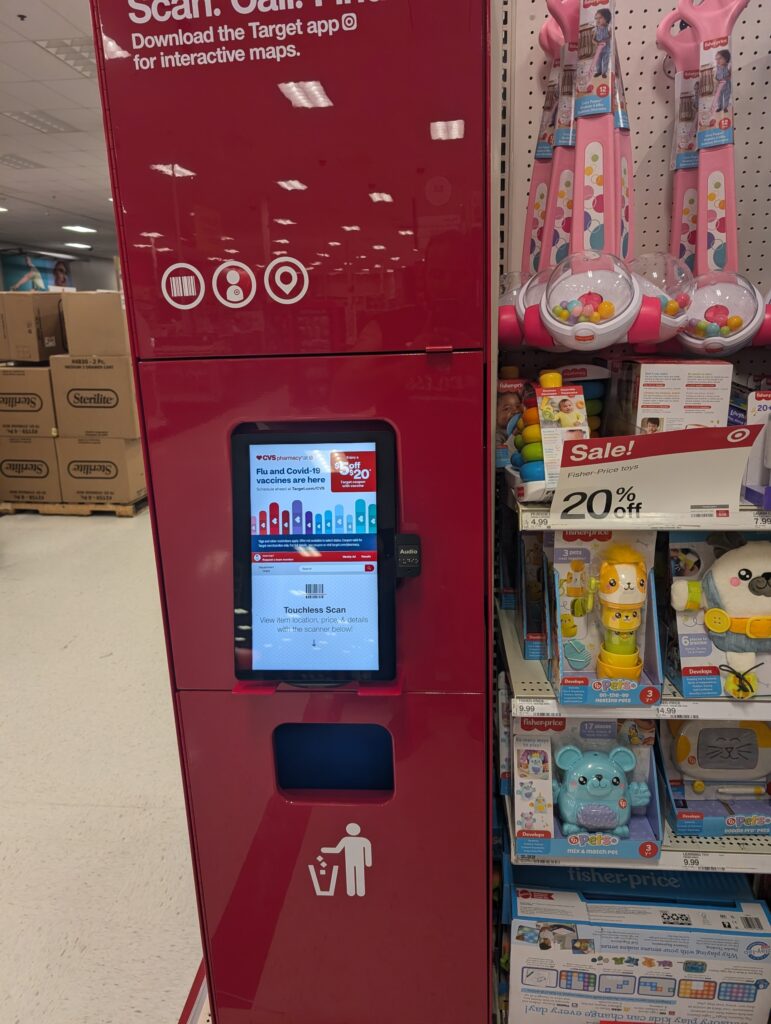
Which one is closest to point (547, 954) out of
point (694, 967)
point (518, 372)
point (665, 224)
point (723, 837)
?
point (694, 967)

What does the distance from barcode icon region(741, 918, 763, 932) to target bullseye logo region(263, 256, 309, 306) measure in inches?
61.5

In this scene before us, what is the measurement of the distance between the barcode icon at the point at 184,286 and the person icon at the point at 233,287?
6 centimetres

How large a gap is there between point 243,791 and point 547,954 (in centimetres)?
76

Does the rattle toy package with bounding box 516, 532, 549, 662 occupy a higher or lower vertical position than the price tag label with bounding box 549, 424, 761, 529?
lower

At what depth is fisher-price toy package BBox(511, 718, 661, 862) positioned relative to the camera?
4.64ft

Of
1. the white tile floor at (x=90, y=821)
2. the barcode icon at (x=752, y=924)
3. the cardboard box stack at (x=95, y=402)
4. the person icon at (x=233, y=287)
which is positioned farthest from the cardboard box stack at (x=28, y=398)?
the barcode icon at (x=752, y=924)

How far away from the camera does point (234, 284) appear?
3.78 ft

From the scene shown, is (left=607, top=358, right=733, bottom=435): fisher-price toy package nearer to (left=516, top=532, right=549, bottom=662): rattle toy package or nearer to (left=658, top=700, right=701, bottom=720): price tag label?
(left=516, top=532, right=549, bottom=662): rattle toy package

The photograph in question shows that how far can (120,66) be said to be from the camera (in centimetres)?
109

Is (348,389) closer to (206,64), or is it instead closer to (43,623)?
(206,64)

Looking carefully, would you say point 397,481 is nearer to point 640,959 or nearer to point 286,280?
point 286,280

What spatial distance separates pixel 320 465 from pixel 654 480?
59cm

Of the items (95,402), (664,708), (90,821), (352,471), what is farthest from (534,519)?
(95,402)

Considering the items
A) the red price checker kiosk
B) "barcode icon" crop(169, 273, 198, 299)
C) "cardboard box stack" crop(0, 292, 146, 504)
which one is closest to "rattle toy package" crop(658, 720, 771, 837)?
the red price checker kiosk
